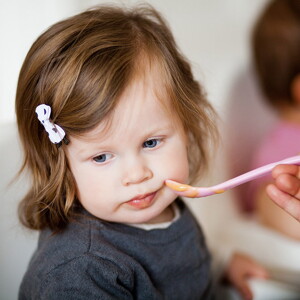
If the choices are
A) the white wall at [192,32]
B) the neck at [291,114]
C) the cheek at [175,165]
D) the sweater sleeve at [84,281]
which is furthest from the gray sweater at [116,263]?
the neck at [291,114]

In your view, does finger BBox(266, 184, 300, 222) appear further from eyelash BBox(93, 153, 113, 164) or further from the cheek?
eyelash BBox(93, 153, 113, 164)

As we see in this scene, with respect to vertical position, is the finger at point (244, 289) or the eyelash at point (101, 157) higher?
the eyelash at point (101, 157)

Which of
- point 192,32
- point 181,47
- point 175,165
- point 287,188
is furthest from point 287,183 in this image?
point 192,32

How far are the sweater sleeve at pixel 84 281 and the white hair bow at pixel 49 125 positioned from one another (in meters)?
0.15

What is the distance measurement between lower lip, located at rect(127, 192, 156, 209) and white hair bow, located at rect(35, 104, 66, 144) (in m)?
0.13

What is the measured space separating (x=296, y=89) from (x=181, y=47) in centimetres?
38

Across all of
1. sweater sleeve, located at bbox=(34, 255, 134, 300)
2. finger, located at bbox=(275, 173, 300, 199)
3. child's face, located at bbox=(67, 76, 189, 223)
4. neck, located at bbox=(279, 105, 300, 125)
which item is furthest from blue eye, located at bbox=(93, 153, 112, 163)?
neck, located at bbox=(279, 105, 300, 125)

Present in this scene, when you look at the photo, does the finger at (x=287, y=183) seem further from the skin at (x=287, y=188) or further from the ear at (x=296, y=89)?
the ear at (x=296, y=89)

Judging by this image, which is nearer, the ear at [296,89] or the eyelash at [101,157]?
the eyelash at [101,157]

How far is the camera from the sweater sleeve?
0.54 meters

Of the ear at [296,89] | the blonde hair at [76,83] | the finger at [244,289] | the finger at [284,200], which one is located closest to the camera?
the blonde hair at [76,83]

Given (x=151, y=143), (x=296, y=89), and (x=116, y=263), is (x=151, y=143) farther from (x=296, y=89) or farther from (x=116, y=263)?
(x=296, y=89)

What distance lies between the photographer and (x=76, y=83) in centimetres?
52

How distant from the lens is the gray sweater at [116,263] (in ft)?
1.80
